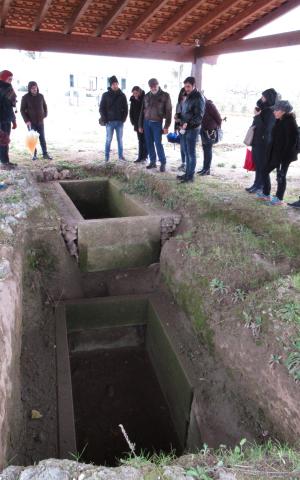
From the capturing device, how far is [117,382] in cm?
576

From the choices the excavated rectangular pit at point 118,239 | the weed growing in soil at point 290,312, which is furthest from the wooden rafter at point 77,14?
the weed growing in soil at point 290,312

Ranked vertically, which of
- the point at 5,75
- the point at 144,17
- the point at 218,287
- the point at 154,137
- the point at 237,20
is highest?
the point at 237,20

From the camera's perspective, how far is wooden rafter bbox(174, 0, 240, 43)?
8.59 m

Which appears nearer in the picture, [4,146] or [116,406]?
[116,406]

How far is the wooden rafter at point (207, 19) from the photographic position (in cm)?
859

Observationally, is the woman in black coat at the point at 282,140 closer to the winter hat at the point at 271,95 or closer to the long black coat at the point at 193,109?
the winter hat at the point at 271,95

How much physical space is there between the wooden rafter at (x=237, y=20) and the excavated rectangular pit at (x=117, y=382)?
7304mm

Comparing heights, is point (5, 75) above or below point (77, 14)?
below

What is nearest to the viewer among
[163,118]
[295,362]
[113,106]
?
[295,362]

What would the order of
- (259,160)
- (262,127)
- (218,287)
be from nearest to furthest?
(218,287) → (262,127) → (259,160)

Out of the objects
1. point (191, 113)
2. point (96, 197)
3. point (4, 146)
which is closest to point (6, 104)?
point (4, 146)

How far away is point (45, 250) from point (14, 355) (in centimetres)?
242

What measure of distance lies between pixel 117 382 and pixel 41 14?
8.10 metres

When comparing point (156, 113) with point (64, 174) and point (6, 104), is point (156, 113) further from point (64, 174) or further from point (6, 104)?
point (6, 104)
